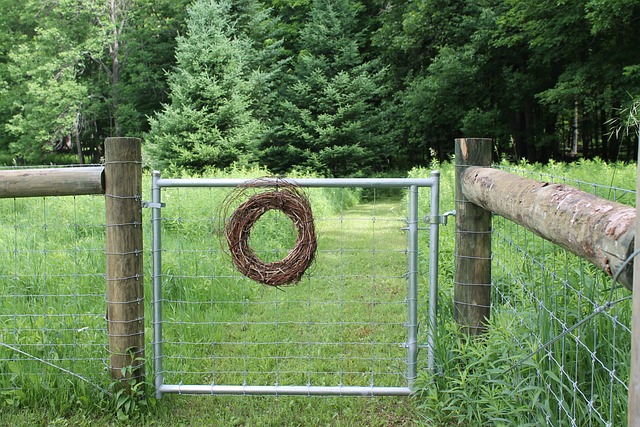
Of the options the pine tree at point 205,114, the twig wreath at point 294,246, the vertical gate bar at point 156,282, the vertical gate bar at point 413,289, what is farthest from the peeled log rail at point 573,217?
the pine tree at point 205,114

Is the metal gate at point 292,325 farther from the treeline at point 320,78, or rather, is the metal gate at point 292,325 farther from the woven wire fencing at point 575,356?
the treeline at point 320,78

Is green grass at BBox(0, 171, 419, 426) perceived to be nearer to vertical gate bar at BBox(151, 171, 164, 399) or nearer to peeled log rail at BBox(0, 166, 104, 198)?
vertical gate bar at BBox(151, 171, 164, 399)

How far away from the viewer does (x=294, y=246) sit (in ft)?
11.2

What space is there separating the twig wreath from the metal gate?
0.11m

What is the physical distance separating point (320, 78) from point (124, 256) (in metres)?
18.7

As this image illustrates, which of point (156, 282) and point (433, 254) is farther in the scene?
point (156, 282)

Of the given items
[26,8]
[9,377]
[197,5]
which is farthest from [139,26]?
[9,377]

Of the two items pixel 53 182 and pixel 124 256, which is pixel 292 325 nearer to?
pixel 124 256

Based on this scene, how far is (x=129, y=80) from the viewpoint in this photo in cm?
3431

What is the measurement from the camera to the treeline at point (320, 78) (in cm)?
1852

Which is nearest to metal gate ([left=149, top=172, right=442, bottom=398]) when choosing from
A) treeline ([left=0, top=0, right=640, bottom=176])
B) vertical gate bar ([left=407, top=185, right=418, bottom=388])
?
vertical gate bar ([left=407, top=185, right=418, bottom=388])

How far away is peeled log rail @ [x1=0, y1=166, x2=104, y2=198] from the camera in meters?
3.36

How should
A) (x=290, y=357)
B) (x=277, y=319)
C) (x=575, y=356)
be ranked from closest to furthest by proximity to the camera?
(x=575, y=356)
(x=290, y=357)
(x=277, y=319)

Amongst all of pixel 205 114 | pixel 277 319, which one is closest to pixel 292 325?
pixel 277 319
